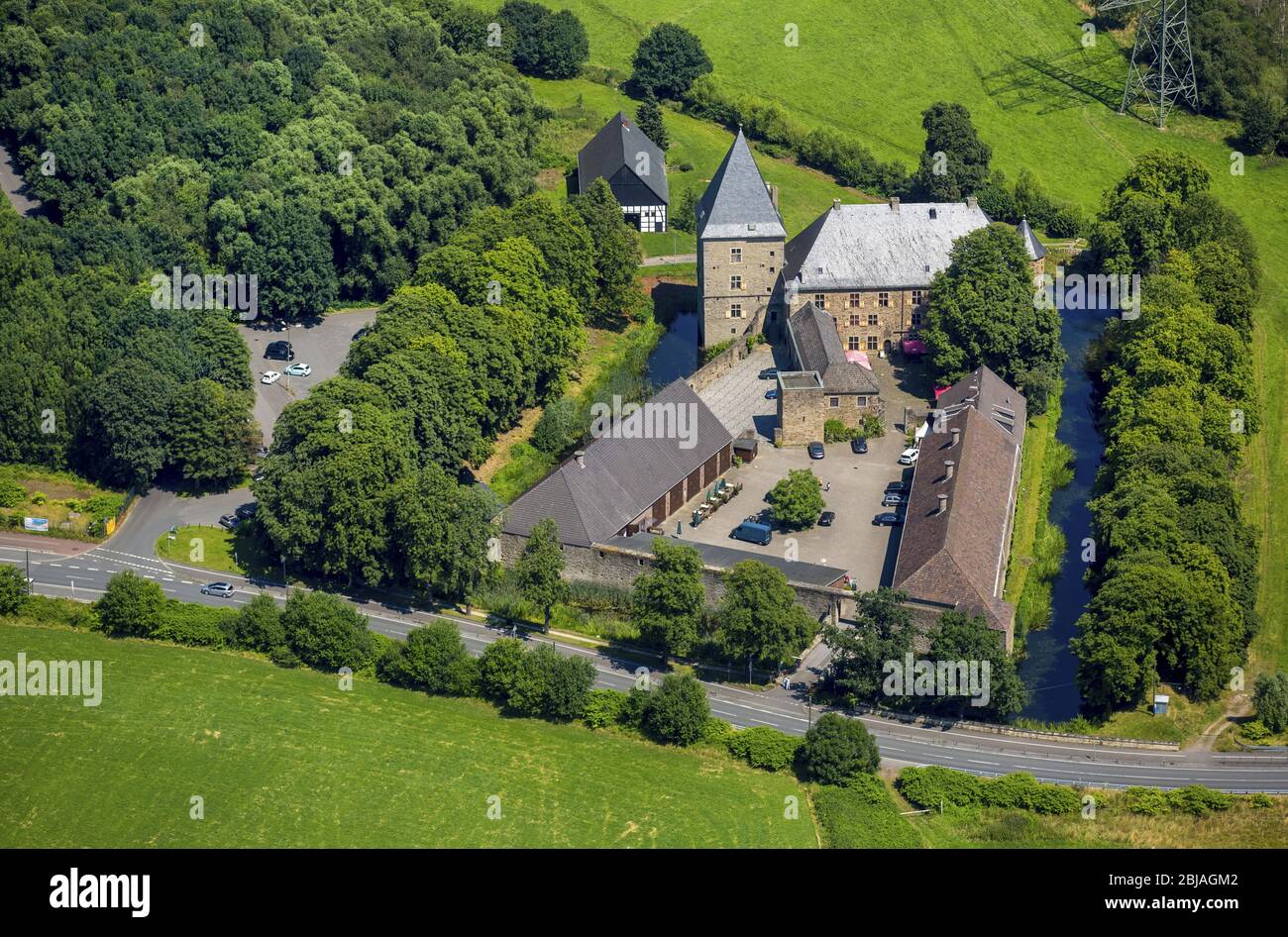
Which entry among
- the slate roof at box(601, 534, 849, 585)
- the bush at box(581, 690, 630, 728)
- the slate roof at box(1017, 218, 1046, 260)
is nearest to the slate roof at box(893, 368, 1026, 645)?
the slate roof at box(601, 534, 849, 585)

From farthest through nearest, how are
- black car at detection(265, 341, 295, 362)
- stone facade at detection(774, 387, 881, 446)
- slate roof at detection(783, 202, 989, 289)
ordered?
slate roof at detection(783, 202, 989, 289), black car at detection(265, 341, 295, 362), stone facade at detection(774, 387, 881, 446)

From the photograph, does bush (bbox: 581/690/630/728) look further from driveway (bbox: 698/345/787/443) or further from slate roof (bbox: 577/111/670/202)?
slate roof (bbox: 577/111/670/202)

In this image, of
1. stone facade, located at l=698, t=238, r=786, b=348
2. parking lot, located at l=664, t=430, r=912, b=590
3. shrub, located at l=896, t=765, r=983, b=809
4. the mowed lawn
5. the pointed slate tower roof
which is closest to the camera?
the mowed lawn

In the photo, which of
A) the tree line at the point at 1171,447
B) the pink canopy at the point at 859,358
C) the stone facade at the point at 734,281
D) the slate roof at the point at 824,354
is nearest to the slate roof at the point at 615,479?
the slate roof at the point at 824,354

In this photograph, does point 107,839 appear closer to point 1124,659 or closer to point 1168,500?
point 1124,659

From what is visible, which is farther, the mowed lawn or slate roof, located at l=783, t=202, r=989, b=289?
slate roof, located at l=783, t=202, r=989, b=289

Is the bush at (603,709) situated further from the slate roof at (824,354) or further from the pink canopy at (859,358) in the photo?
the pink canopy at (859,358)

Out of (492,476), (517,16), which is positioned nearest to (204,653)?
(492,476)
